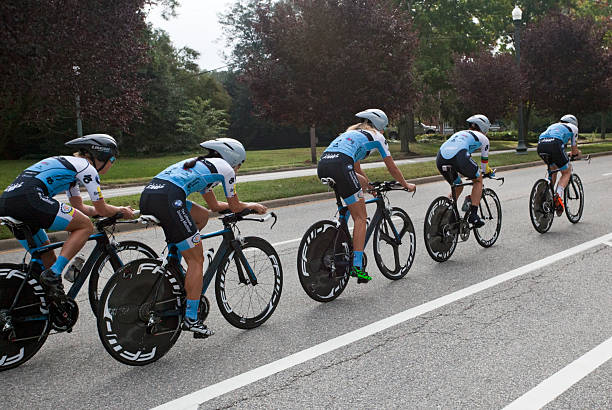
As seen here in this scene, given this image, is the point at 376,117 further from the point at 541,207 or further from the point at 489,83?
the point at 489,83

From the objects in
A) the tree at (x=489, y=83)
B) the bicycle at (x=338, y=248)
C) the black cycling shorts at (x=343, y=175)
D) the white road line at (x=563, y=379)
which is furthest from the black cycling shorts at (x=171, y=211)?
the tree at (x=489, y=83)

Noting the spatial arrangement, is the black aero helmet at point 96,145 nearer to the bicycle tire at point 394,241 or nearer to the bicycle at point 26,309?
the bicycle at point 26,309

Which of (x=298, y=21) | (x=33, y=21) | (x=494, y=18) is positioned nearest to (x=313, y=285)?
(x=33, y=21)

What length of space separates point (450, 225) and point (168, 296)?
4163 mm

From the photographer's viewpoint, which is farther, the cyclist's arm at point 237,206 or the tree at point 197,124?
the tree at point 197,124

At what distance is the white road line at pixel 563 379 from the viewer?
361 centimetres

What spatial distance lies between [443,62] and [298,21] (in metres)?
24.7

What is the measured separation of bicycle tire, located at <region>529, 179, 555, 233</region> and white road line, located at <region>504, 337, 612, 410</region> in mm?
4604

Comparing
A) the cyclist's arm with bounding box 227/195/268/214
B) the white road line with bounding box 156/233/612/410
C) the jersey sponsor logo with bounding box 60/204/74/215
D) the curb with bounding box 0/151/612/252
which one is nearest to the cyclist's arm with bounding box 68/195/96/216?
the jersey sponsor logo with bounding box 60/204/74/215

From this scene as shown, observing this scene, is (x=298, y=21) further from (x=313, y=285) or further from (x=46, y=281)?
(x=46, y=281)

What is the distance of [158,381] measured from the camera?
4.11 m

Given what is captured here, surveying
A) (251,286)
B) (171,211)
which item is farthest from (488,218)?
(171,211)

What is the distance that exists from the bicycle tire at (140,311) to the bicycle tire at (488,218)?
4837 millimetres

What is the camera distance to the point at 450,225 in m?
7.52
